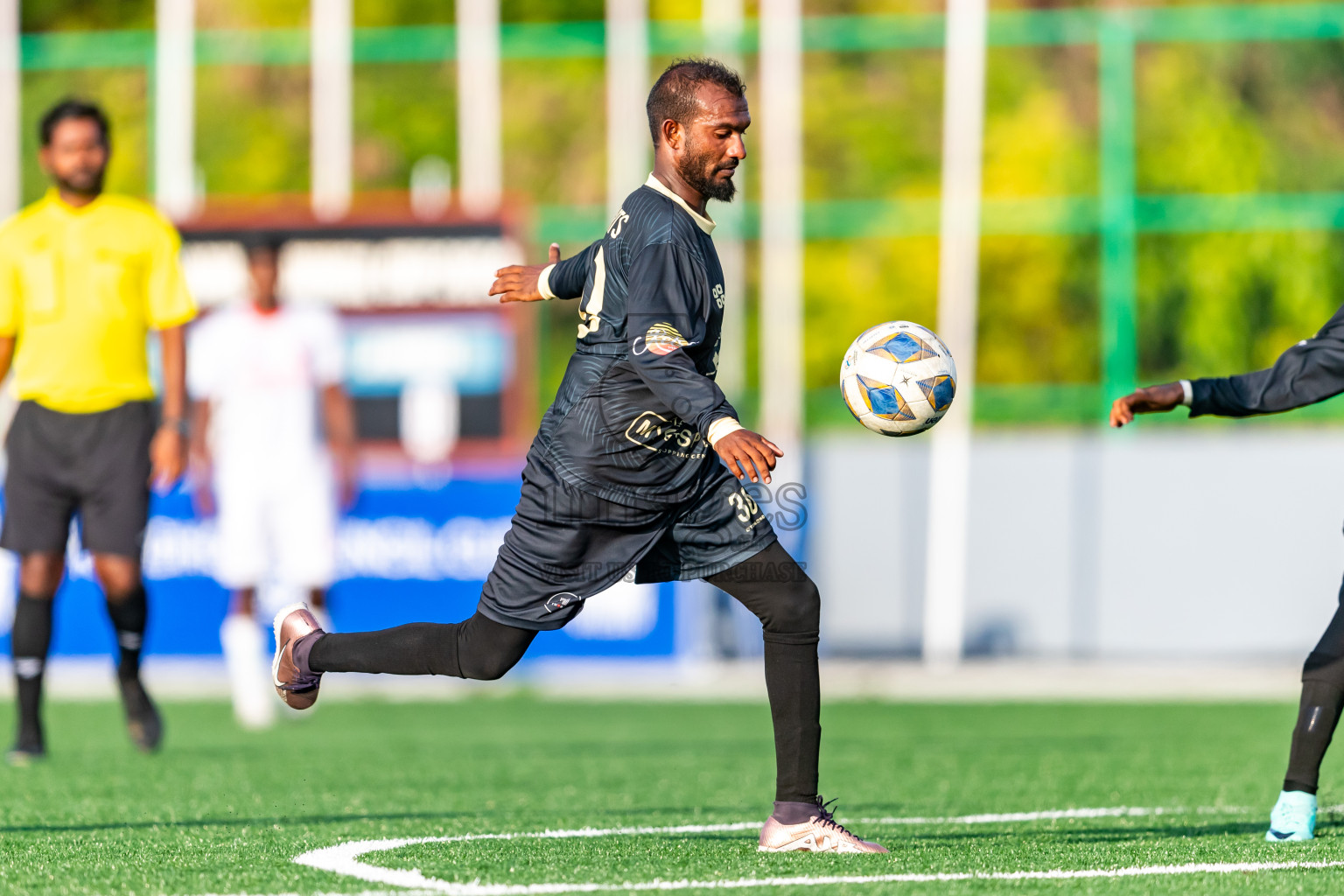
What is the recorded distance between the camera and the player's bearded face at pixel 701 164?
17.1 feet

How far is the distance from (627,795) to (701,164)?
8.64ft

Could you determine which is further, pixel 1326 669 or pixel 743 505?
pixel 1326 669

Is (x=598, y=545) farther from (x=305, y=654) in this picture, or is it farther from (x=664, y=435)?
(x=305, y=654)

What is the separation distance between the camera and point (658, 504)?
17.3ft

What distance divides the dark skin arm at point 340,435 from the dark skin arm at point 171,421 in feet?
8.50

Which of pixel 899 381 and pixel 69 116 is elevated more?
pixel 69 116

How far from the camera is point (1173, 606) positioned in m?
15.2

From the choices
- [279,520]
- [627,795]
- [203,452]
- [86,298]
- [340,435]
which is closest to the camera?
[627,795]

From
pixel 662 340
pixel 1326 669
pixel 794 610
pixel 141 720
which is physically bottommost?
pixel 141 720

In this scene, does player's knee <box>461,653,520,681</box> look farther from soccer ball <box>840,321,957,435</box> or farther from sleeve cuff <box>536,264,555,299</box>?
soccer ball <box>840,321,957,435</box>

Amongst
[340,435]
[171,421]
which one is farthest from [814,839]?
[340,435]

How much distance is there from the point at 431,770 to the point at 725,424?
358 cm

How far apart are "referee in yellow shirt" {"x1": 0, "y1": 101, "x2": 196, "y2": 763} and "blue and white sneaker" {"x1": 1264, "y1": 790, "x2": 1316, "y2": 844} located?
460 centimetres

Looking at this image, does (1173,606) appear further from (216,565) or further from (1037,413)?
(216,565)
